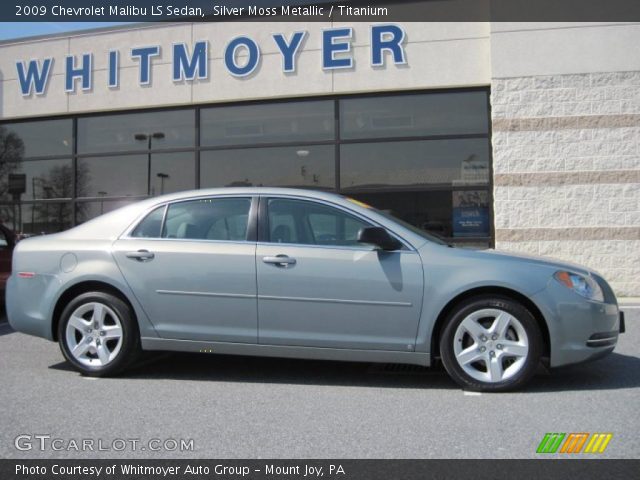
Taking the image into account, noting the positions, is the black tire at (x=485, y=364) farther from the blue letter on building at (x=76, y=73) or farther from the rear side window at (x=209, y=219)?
the blue letter on building at (x=76, y=73)

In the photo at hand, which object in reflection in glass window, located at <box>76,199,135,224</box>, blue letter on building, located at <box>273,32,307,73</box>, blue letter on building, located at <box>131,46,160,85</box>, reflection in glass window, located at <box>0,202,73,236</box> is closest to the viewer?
blue letter on building, located at <box>273,32,307,73</box>

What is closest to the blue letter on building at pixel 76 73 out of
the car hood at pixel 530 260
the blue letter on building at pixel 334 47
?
the blue letter on building at pixel 334 47

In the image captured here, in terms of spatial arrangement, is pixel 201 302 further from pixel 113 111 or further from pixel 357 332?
pixel 113 111

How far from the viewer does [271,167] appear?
37.4 feet

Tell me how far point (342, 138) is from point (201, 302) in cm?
710

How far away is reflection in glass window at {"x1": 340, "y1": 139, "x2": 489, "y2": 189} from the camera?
10602 millimetres

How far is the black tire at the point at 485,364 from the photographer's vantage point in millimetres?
4105

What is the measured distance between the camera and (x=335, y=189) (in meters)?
11.1

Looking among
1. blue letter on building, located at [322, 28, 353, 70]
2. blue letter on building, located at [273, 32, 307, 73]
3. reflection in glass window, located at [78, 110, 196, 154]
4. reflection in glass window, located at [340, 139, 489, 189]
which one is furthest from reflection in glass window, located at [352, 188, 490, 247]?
reflection in glass window, located at [78, 110, 196, 154]

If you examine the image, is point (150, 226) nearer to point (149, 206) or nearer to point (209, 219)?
point (149, 206)

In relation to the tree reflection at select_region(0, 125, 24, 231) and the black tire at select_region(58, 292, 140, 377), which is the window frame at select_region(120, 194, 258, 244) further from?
the tree reflection at select_region(0, 125, 24, 231)

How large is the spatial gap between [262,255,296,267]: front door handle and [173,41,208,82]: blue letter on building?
786cm

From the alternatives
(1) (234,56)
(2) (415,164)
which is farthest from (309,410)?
(1) (234,56)

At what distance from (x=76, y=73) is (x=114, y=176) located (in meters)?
2.21
